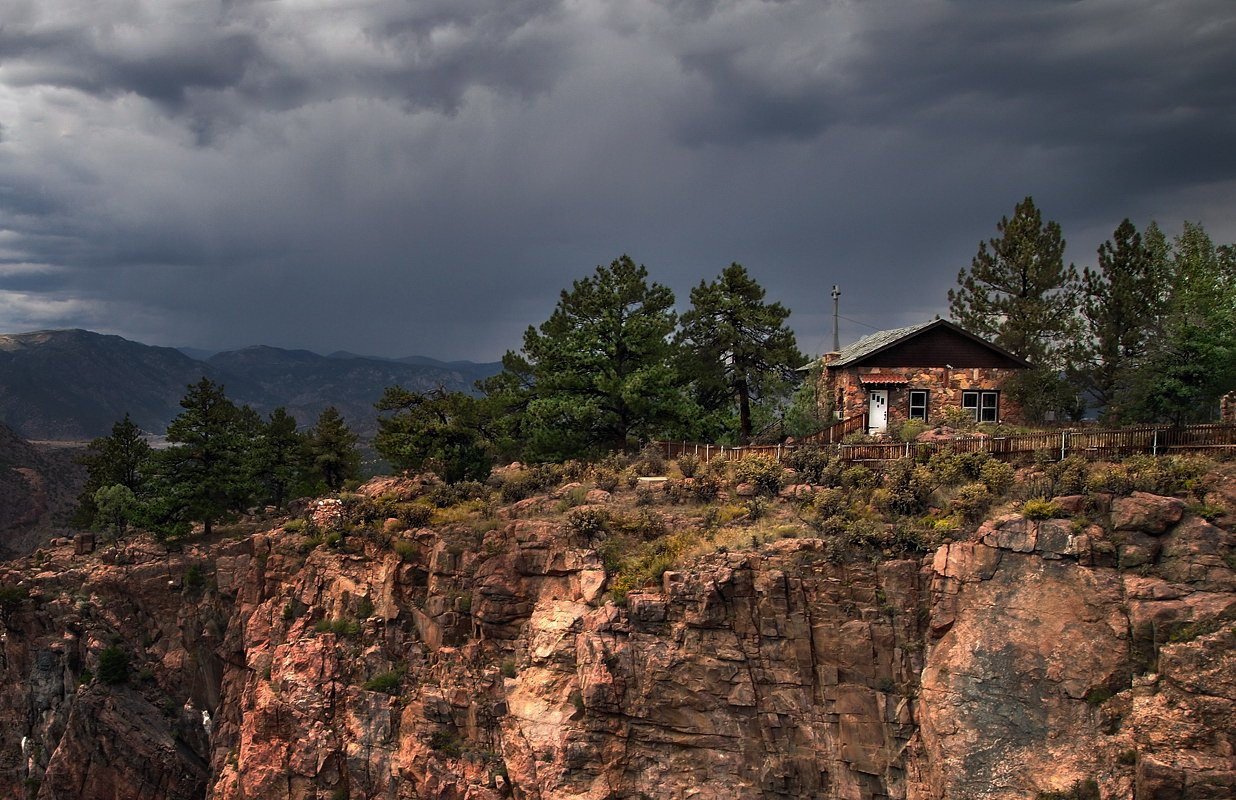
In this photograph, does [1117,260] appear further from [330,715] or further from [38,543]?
[38,543]

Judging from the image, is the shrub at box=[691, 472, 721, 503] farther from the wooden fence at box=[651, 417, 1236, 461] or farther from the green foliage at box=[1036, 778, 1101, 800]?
the green foliage at box=[1036, 778, 1101, 800]

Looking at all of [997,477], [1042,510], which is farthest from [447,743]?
[1042,510]

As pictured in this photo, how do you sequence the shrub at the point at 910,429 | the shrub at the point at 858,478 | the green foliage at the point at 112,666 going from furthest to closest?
1. the green foliage at the point at 112,666
2. the shrub at the point at 910,429
3. the shrub at the point at 858,478

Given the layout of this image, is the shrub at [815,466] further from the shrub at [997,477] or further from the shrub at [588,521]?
the shrub at [588,521]

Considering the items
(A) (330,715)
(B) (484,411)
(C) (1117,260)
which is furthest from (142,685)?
(C) (1117,260)

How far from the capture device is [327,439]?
176 ft

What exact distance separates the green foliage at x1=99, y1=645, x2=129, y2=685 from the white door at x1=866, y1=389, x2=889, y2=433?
37640mm

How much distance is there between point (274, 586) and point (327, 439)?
2341cm

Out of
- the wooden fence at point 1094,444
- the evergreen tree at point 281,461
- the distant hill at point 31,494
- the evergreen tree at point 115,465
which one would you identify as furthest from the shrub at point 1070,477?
the distant hill at point 31,494

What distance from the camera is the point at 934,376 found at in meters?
34.3

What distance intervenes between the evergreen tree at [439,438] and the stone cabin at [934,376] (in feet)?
57.1

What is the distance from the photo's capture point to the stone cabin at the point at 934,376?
113ft

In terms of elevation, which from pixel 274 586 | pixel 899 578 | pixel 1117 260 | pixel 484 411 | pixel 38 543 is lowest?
pixel 38 543

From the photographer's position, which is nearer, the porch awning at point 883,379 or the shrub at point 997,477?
the shrub at point 997,477
